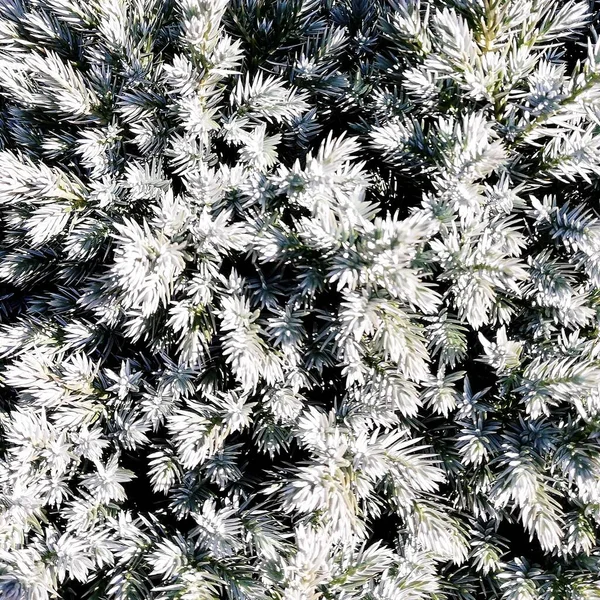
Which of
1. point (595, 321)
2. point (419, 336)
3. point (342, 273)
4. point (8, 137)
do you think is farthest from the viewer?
point (8, 137)

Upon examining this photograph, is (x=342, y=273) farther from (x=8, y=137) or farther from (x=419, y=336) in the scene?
(x=8, y=137)

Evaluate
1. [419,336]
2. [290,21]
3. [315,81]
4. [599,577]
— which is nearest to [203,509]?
[419,336]

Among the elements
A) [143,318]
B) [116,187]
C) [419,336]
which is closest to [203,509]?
[143,318]

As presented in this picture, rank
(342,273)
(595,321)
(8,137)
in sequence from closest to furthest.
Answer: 1. (342,273)
2. (595,321)
3. (8,137)

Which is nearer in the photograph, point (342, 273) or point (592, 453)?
point (342, 273)

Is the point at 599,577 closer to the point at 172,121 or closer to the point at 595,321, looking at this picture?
the point at 595,321

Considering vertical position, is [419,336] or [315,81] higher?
[315,81]

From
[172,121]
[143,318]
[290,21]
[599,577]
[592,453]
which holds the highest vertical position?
[290,21]
